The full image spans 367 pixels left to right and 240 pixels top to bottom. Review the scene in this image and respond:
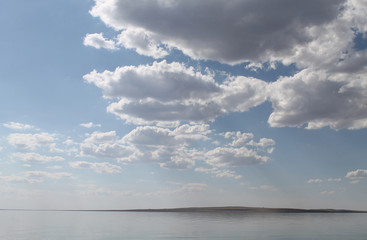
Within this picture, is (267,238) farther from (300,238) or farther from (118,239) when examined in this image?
(118,239)

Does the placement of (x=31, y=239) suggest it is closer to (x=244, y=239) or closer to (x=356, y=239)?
(x=244, y=239)

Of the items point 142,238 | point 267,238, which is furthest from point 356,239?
point 142,238

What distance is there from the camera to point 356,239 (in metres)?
58.4

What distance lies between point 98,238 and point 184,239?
1576 centimetres

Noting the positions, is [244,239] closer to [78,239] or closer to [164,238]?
[164,238]

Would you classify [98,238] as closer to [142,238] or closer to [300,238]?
[142,238]

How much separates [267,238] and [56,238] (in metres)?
37.8

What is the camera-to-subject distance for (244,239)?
55844mm

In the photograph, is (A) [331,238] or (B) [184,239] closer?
(B) [184,239]

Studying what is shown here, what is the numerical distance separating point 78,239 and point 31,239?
795cm

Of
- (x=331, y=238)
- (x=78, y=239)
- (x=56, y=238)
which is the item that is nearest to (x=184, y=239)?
(x=78, y=239)

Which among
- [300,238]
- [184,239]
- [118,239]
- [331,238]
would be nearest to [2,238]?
[118,239]

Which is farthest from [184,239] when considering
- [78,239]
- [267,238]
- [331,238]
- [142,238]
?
[331,238]

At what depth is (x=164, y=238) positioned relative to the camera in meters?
57.7
